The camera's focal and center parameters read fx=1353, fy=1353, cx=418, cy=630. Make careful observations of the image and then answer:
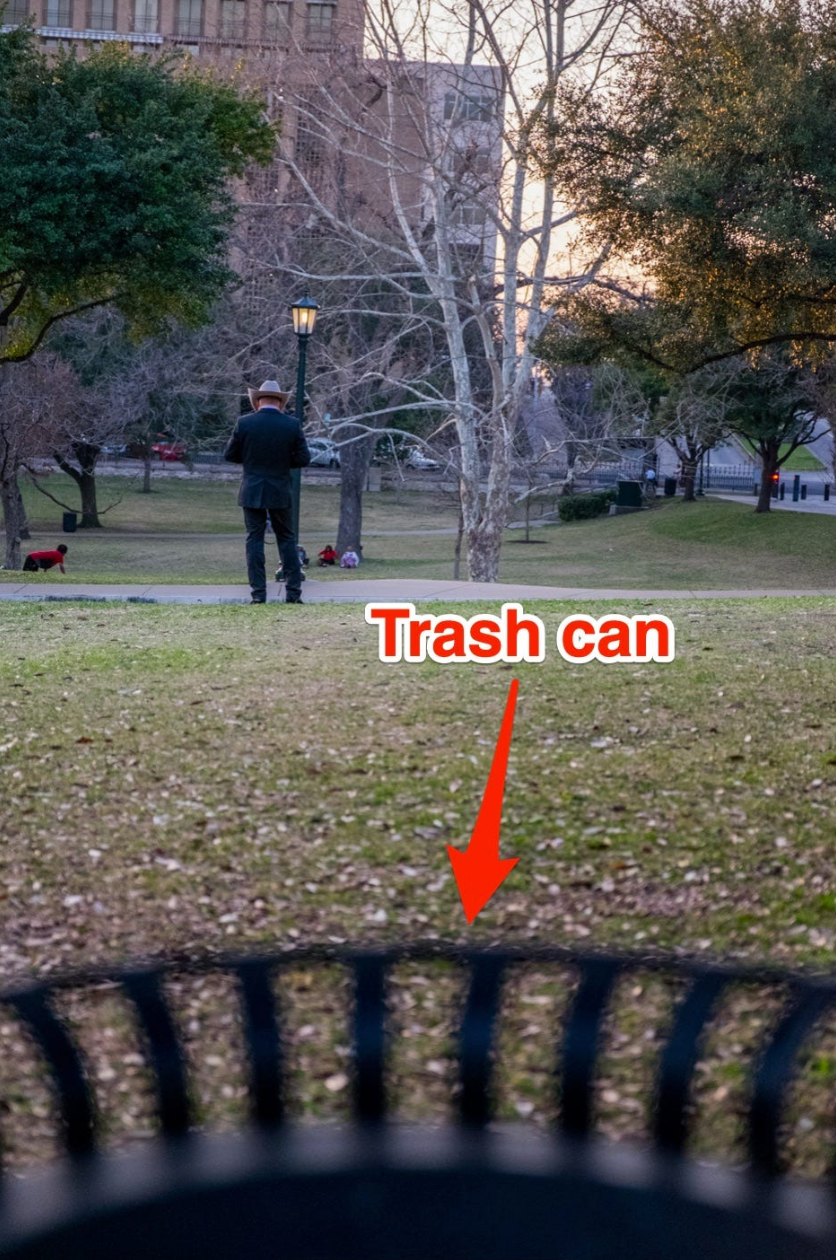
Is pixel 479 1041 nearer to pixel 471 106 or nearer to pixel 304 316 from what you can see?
pixel 304 316

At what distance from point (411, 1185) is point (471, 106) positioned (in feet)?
88.2

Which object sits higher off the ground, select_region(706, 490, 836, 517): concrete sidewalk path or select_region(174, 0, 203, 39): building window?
select_region(174, 0, 203, 39): building window

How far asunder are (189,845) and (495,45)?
22.1 m

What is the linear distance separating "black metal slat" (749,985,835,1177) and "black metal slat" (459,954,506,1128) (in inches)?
9.2

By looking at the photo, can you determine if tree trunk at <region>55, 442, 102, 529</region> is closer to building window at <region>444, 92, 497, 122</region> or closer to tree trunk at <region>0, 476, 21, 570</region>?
tree trunk at <region>0, 476, 21, 570</region>

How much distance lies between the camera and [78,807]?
5.70 metres

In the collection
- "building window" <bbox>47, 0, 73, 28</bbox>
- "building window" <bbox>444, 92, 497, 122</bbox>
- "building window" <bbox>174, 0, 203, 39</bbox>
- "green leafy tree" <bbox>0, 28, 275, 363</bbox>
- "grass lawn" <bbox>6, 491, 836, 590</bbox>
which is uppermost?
"building window" <bbox>47, 0, 73, 28</bbox>

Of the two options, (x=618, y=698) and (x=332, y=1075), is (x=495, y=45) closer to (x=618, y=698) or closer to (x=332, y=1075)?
(x=618, y=698)

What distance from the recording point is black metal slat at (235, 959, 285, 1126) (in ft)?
3.86

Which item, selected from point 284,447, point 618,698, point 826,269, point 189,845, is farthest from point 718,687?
point 284,447

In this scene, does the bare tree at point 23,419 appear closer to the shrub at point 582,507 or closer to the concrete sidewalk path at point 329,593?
the concrete sidewalk path at point 329,593

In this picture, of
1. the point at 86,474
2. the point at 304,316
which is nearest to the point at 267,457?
the point at 304,316

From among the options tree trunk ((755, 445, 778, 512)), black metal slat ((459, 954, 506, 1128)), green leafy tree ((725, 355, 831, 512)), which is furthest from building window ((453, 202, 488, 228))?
black metal slat ((459, 954, 506, 1128))

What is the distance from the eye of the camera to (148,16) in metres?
72.2
